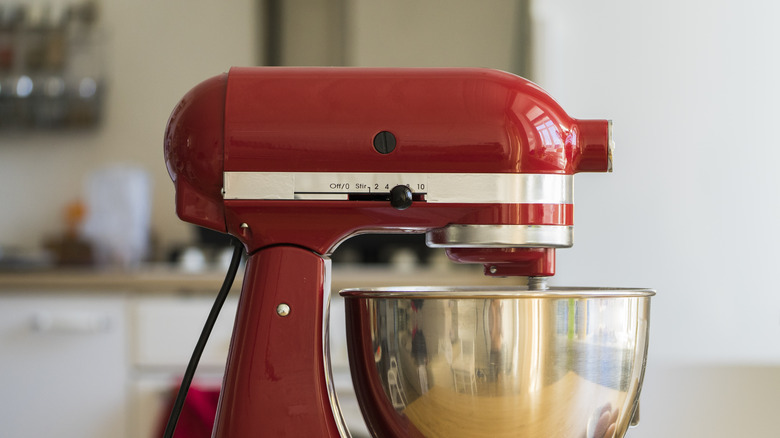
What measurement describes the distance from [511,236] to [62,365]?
1.70 meters

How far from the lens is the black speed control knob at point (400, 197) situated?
529mm

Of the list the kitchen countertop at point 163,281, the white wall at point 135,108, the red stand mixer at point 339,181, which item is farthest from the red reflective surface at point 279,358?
the white wall at point 135,108

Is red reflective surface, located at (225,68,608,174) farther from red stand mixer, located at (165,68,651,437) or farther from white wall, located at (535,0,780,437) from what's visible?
white wall, located at (535,0,780,437)

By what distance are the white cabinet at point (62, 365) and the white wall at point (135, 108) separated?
2.05ft

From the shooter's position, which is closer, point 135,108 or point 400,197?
point 400,197

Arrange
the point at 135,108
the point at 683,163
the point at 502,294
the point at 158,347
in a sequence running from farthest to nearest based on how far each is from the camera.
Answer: the point at 135,108, the point at 158,347, the point at 683,163, the point at 502,294

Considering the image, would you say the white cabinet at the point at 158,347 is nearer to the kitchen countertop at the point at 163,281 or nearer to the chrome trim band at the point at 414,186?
the kitchen countertop at the point at 163,281

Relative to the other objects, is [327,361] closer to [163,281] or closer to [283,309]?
[283,309]

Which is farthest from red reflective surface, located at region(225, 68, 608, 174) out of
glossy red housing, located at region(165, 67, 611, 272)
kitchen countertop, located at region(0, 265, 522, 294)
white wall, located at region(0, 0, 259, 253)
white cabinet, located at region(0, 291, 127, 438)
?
white wall, located at region(0, 0, 259, 253)

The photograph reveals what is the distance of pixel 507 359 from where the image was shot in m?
0.48

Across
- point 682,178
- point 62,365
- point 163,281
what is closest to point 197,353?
point 682,178

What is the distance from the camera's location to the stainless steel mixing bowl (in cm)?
48

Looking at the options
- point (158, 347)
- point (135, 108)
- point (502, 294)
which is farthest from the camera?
point (135, 108)

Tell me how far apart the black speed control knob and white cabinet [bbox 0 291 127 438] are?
157 centimetres
